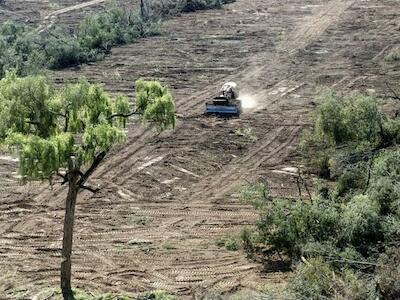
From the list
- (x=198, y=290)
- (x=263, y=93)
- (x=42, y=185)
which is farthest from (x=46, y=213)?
(x=263, y=93)

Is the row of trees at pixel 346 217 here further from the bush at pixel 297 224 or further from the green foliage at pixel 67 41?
the green foliage at pixel 67 41

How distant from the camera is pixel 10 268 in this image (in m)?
17.1

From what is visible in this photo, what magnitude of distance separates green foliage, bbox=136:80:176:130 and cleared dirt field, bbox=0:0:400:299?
3.94m

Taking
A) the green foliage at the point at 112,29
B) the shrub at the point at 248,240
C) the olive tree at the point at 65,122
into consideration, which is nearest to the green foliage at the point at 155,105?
the olive tree at the point at 65,122

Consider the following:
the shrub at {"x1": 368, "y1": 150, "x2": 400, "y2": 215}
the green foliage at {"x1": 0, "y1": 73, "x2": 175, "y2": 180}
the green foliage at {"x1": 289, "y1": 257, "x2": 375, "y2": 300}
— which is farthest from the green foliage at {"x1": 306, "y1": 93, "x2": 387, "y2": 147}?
the green foliage at {"x1": 0, "y1": 73, "x2": 175, "y2": 180}

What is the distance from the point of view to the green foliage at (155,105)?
1434 cm

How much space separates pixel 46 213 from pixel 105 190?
2.25 meters

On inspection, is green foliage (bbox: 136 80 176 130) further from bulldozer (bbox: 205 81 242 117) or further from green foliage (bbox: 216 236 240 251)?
bulldozer (bbox: 205 81 242 117)

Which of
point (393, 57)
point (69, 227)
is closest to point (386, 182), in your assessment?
point (69, 227)

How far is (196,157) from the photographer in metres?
24.7

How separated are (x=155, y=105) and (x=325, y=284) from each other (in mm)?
4776

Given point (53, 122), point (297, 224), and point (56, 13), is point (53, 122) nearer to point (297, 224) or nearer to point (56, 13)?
point (297, 224)

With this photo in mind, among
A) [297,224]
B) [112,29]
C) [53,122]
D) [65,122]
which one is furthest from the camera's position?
[112,29]

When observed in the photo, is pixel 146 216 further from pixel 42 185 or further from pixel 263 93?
pixel 263 93
